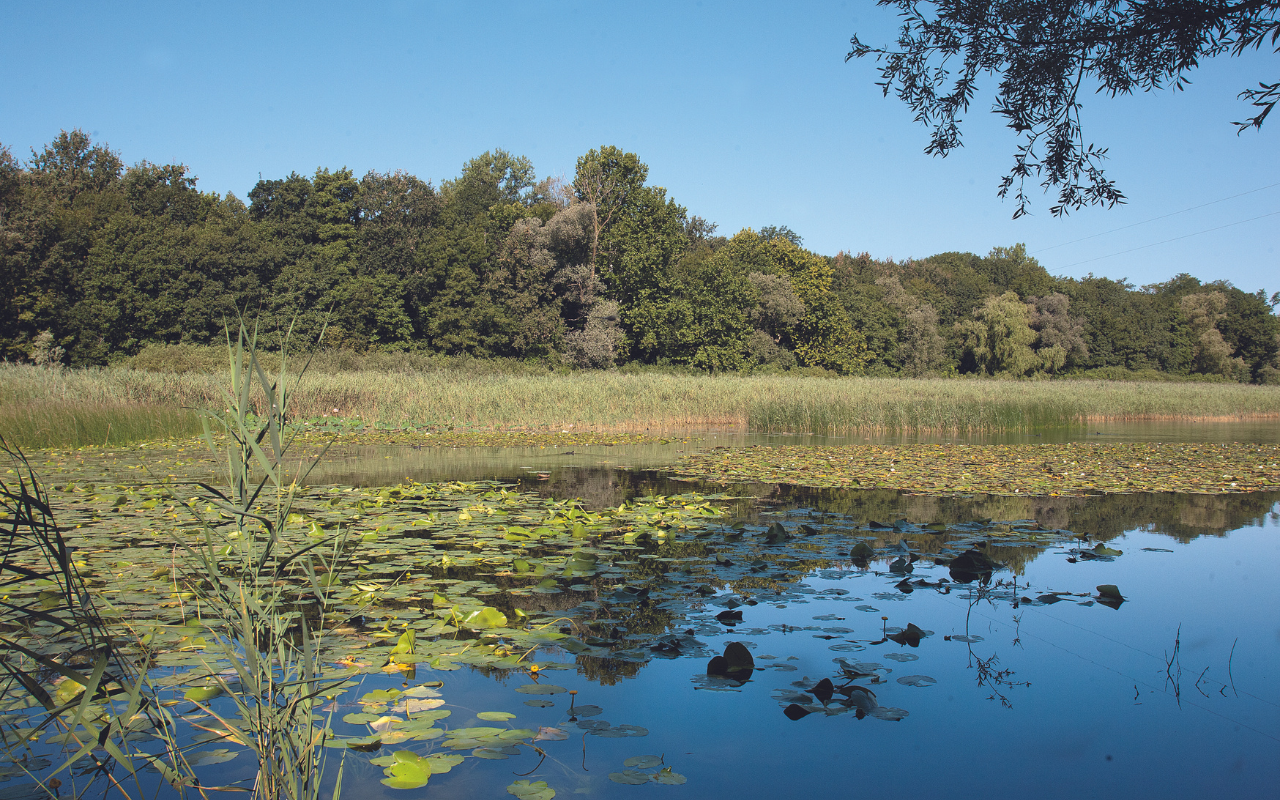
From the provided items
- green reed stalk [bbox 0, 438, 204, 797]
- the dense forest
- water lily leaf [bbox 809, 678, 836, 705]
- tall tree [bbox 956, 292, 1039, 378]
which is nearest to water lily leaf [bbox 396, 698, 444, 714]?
green reed stalk [bbox 0, 438, 204, 797]

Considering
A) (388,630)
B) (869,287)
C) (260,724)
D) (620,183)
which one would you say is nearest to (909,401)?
(388,630)

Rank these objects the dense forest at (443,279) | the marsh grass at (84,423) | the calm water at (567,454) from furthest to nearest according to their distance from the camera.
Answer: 1. the dense forest at (443,279)
2. the marsh grass at (84,423)
3. the calm water at (567,454)

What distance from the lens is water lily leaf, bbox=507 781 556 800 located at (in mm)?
2185

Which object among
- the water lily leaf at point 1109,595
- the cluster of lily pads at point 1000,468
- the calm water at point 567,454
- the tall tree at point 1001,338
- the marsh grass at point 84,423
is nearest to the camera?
the water lily leaf at point 1109,595

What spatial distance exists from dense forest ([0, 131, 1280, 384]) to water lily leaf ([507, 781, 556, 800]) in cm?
2644

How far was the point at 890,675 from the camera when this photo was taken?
10.3ft

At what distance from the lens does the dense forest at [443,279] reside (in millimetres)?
30906

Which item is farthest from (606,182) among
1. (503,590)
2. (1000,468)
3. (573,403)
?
(503,590)

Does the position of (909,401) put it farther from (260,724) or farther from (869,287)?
(869,287)

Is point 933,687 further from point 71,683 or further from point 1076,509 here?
point 1076,509

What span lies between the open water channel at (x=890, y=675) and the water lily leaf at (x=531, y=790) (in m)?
0.04

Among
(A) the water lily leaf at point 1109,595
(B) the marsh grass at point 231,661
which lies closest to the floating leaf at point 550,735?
(B) the marsh grass at point 231,661

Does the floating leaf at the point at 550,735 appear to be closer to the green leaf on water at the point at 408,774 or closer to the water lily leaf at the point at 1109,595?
the green leaf on water at the point at 408,774

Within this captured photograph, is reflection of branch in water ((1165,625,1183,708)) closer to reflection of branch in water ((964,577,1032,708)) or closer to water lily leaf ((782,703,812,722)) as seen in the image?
reflection of branch in water ((964,577,1032,708))
